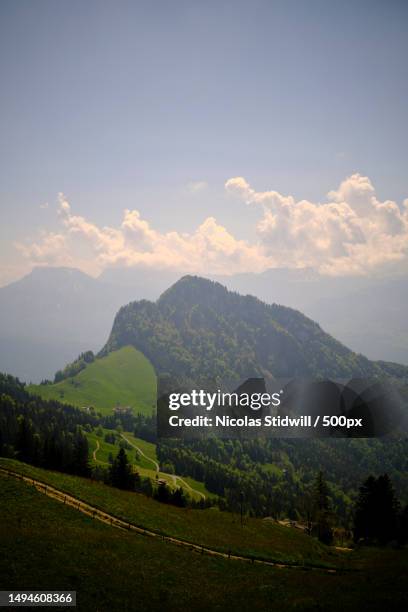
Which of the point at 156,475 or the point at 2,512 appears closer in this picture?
the point at 2,512

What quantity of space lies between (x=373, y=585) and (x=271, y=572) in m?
10.8

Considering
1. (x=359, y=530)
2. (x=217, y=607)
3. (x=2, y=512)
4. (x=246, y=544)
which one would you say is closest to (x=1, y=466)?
(x=2, y=512)

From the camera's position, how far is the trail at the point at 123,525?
46.9 m

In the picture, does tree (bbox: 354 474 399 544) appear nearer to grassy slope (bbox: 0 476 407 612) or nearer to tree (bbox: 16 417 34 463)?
grassy slope (bbox: 0 476 407 612)

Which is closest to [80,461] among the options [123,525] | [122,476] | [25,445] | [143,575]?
[122,476]

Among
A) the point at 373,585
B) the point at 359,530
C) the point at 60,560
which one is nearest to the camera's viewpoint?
the point at 60,560

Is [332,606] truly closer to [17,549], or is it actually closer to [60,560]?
[60,560]

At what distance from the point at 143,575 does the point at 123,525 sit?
1762 centimetres

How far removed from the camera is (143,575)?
3359 cm

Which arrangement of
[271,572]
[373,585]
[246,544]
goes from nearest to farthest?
1. [373,585]
2. [271,572]
3. [246,544]

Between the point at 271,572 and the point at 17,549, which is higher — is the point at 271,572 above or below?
below

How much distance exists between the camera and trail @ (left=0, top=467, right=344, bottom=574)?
46938 mm

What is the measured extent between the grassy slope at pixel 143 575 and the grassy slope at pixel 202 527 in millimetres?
7012

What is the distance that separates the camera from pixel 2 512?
139 ft
